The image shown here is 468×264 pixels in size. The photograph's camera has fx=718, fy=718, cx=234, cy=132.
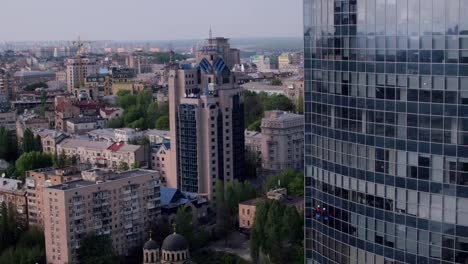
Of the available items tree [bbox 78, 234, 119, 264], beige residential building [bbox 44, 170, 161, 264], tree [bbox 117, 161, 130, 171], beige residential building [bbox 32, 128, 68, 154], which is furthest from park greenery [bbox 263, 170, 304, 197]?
beige residential building [bbox 32, 128, 68, 154]

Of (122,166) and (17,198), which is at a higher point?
(122,166)

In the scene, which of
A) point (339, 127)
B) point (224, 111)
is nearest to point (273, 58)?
point (224, 111)

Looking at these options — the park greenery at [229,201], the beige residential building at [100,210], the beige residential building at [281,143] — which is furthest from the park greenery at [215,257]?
the beige residential building at [281,143]

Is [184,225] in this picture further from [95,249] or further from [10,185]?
[10,185]

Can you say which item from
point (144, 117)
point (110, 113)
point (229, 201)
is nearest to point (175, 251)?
point (229, 201)

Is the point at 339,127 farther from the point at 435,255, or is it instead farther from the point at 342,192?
the point at 435,255
